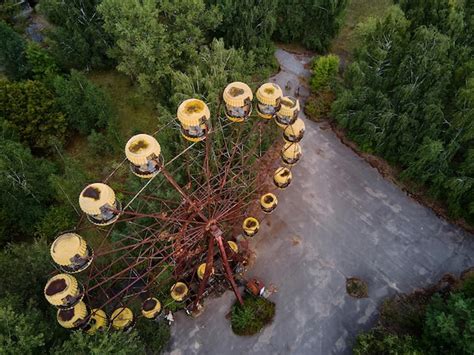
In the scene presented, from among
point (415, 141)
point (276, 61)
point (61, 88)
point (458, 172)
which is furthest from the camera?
point (276, 61)

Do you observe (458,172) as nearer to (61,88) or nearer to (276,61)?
(276,61)

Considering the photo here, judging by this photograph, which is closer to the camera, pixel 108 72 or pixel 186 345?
pixel 186 345

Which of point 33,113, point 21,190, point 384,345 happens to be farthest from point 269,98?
point 33,113

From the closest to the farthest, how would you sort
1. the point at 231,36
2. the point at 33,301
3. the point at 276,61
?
the point at 33,301
the point at 231,36
the point at 276,61

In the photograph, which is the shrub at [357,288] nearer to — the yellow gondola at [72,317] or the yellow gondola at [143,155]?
the yellow gondola at [143,155]

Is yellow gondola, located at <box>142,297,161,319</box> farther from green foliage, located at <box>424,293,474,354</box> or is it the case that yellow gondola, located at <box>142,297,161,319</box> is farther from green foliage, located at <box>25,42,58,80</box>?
green foliage, located at <box>25,42,58,80</box>

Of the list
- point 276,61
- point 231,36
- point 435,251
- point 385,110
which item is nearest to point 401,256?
point 435,251

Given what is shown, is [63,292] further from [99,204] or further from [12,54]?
[12,54]
